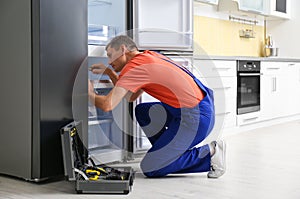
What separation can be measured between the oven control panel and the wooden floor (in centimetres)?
152

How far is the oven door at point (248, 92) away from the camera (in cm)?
529

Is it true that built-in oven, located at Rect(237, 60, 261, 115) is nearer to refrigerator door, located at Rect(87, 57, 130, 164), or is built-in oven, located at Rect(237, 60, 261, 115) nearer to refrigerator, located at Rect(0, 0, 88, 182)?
refrigerator door, located at Rect(87, 57, 130, 164)

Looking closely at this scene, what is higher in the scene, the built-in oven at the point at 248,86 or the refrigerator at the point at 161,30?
the refrigerator at the point at 161,30

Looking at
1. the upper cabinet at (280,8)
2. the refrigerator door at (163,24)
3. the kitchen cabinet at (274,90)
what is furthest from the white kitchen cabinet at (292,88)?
the refrigerator door at (163,24)

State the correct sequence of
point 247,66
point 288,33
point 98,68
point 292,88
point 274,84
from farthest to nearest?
point 288,33
point 292,88
point 274,84
point 247,66
point 98,68

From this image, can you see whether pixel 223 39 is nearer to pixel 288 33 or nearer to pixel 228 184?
pixel 288 33

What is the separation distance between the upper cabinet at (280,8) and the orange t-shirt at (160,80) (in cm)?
370

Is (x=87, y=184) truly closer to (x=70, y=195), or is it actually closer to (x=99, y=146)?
(x=70, y=195)

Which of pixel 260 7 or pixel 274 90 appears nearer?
pixel 274 90

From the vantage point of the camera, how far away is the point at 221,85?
4.91m

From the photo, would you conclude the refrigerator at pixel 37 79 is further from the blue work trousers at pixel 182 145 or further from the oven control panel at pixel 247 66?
the oven control panel at pixel 247 66

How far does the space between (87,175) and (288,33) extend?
501 centimetres

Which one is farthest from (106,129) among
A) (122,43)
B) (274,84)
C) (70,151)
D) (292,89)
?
(292,89)

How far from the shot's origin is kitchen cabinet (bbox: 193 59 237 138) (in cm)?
465
